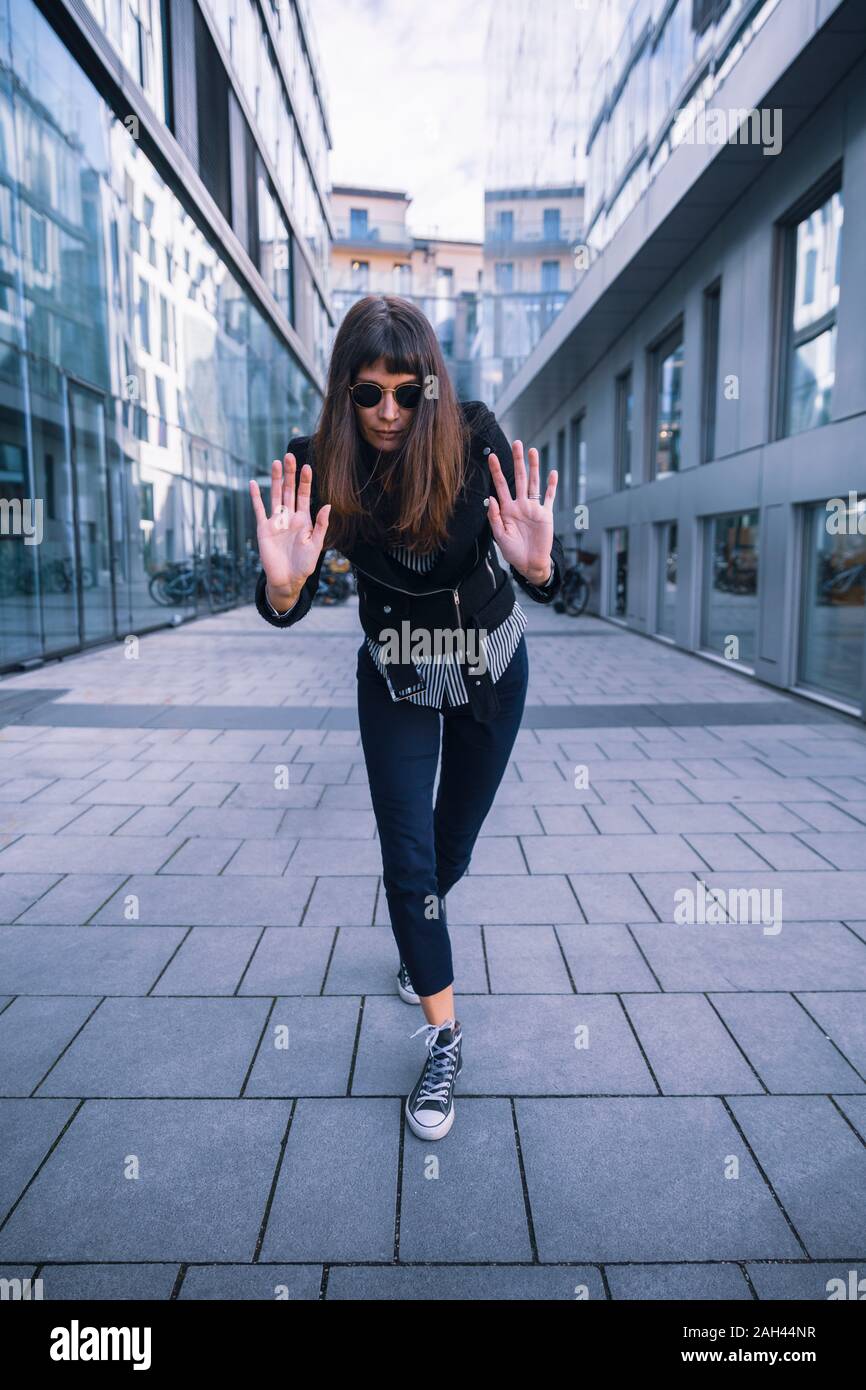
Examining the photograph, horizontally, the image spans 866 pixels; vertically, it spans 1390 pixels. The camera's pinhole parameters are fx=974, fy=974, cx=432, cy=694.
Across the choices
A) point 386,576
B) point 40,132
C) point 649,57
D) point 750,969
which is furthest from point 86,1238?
point 649,57

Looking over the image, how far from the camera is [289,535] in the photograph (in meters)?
2.39

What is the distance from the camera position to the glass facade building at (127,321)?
9.69 metres

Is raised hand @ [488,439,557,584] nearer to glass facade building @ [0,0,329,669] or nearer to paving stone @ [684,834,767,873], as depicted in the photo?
paving stone @ [684,834,767,873]

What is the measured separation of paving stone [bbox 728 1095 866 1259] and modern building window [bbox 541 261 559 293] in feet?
67.3

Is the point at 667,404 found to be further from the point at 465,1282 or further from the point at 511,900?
the point at 465,1282

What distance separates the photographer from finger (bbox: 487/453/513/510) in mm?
2361

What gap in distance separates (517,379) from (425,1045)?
23302 millimetres

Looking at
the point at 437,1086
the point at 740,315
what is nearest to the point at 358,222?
the point at 740,315

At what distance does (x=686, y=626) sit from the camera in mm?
12250

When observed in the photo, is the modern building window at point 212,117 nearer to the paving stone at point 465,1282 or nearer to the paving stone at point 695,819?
the paving stone at point 695,819

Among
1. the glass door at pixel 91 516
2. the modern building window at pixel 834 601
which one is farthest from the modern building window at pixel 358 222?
the modern building window at pixel 834 601

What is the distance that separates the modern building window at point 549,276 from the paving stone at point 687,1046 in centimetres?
2000

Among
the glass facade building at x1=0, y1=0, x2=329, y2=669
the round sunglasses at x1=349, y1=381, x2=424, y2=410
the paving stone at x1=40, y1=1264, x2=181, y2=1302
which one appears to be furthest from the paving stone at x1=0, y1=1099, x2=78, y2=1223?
the glass facade building at x1=0, y1=0, x2=329, y2=669
